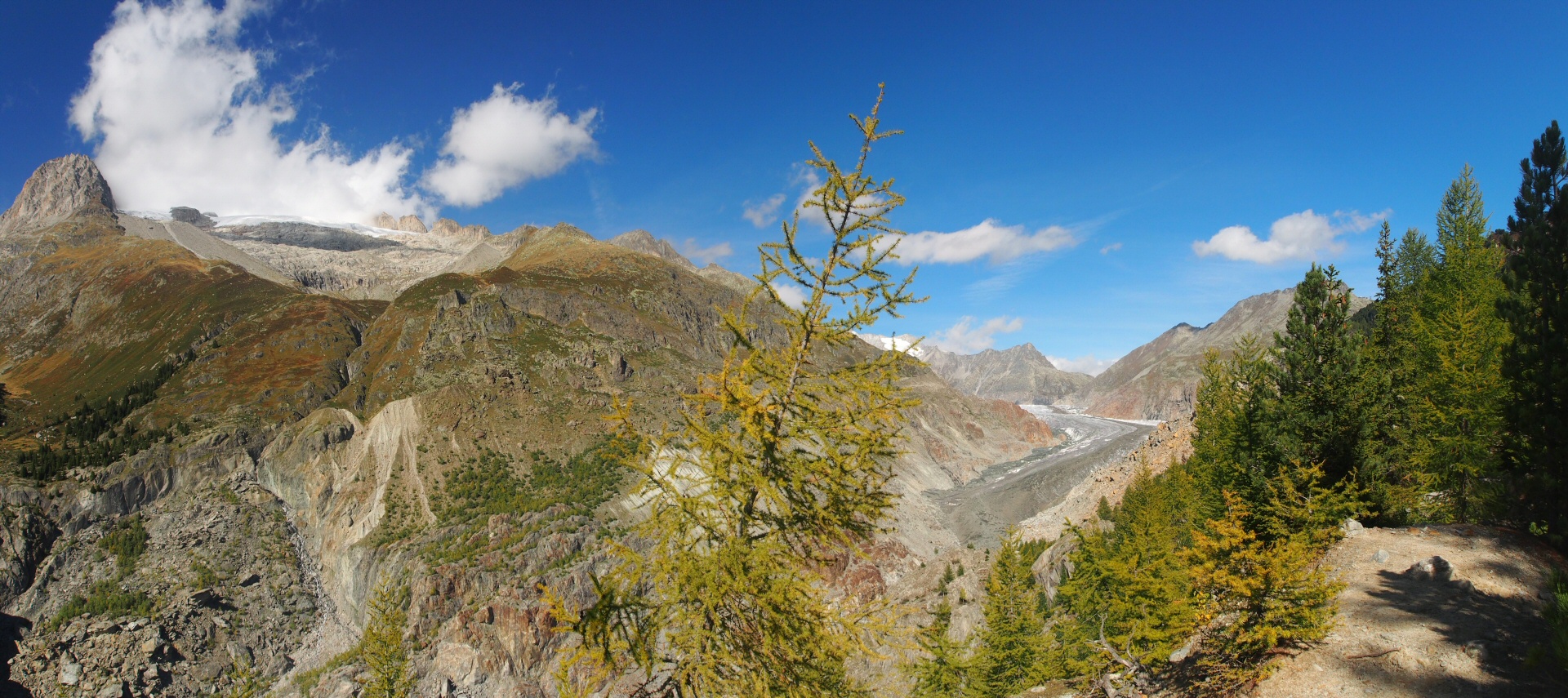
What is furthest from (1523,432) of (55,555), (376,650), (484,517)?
(55,555)

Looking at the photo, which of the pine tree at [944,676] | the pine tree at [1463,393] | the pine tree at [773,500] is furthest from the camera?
the pine tree at [944,676]

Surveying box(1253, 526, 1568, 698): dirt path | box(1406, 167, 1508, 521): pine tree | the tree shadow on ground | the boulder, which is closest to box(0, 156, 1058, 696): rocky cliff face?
box(1253, 526, 1568, 698): dirt path

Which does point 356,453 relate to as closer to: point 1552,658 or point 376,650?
point 376,650

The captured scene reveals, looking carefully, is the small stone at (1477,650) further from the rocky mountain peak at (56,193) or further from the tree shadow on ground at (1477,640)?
the rocky mountain peak at (56,193)

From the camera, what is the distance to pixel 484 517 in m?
54.1

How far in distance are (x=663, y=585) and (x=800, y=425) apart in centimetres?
305

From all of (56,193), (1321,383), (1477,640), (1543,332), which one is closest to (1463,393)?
(1321,383)

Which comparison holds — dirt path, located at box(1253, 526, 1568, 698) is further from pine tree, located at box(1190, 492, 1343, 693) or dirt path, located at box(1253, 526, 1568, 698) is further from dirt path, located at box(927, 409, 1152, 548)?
dirt path, located at box(927, 409, 1152, 548)

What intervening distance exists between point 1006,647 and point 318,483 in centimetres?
6847

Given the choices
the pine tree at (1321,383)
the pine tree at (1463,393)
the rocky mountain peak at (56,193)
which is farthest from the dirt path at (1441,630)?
the rocky mountain peak at (56,193)

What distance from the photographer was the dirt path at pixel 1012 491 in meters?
87.9

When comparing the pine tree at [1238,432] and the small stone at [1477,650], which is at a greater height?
the pine tree at [1238,432]

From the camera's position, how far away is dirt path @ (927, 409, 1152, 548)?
87.9m

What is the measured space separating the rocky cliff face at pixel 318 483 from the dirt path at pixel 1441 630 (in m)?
11.8
